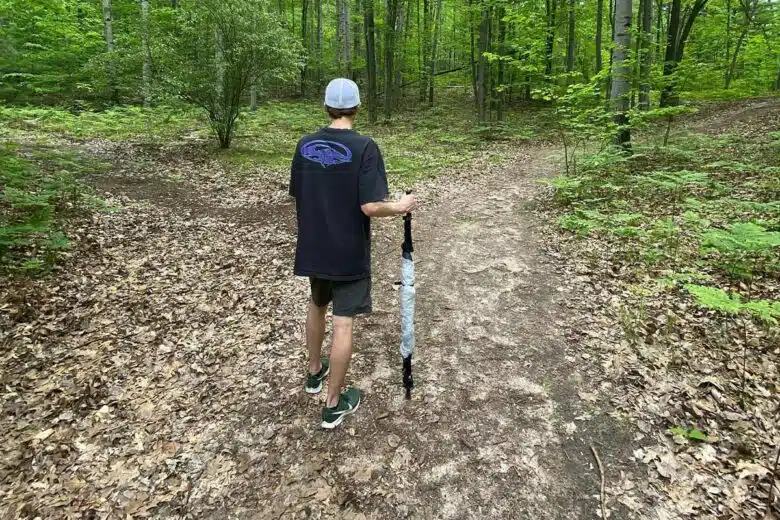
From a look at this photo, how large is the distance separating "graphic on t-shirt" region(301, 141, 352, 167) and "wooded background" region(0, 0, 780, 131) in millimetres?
7848

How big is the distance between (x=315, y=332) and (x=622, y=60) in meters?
9.47

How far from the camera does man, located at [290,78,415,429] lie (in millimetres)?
2889

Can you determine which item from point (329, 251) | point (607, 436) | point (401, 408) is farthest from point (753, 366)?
point (329, 251)

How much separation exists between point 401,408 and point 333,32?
33.0 meters

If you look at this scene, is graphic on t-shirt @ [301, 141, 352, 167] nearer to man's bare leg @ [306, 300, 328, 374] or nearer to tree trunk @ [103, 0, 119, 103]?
man's bare leg @ [306, 300, 328, 374]

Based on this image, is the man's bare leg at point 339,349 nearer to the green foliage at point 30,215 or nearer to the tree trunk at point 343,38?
the green foliage at point 30,215

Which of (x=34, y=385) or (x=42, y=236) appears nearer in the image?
(x=34, y=385)

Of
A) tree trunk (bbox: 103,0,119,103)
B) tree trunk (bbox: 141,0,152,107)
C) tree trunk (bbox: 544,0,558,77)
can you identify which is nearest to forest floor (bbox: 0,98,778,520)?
tree trunk (bbox: 141,0,152,107)

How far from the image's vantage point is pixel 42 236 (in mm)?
6398

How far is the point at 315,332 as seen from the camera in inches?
137

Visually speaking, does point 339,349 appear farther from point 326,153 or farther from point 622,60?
point 622,60

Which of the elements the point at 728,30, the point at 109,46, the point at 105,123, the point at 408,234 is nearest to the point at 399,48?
the point at 109,46

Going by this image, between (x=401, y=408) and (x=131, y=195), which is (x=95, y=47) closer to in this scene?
(x=131, y=195)

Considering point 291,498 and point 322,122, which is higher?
point 322,122
